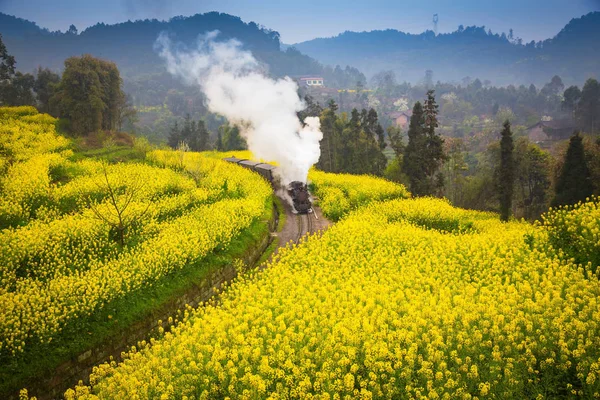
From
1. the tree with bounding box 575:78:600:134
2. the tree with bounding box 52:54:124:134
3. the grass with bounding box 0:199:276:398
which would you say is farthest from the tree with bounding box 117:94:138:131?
the tree with bounding box 575:78:600:134

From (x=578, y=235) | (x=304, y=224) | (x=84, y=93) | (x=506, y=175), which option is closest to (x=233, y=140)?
(x=84, y=93)

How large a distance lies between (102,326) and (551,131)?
10468 centimetres

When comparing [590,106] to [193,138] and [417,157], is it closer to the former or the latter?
[417,157]

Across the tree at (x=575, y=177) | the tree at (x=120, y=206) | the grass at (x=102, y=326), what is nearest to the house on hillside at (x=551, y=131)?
the tree at (x=575, y=177)

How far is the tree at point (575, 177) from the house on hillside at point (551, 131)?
6900cm

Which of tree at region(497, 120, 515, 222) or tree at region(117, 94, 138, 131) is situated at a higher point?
tree at region(117, 94, 138, 131)

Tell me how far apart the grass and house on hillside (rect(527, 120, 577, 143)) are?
9498 centimetres

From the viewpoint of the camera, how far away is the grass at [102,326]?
14273mm

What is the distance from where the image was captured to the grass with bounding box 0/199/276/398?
14.3 metres

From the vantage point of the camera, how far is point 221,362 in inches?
533

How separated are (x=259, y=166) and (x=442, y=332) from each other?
3275 centimetres

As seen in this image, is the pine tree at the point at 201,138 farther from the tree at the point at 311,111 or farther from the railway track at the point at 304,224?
the railway track at the point at 304,224

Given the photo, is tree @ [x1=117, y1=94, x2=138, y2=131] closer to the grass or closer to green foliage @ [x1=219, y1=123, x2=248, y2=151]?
green foliage @ [x1=219, y1=123, x2=248, y2=151]

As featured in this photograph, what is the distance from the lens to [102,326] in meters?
17.1
